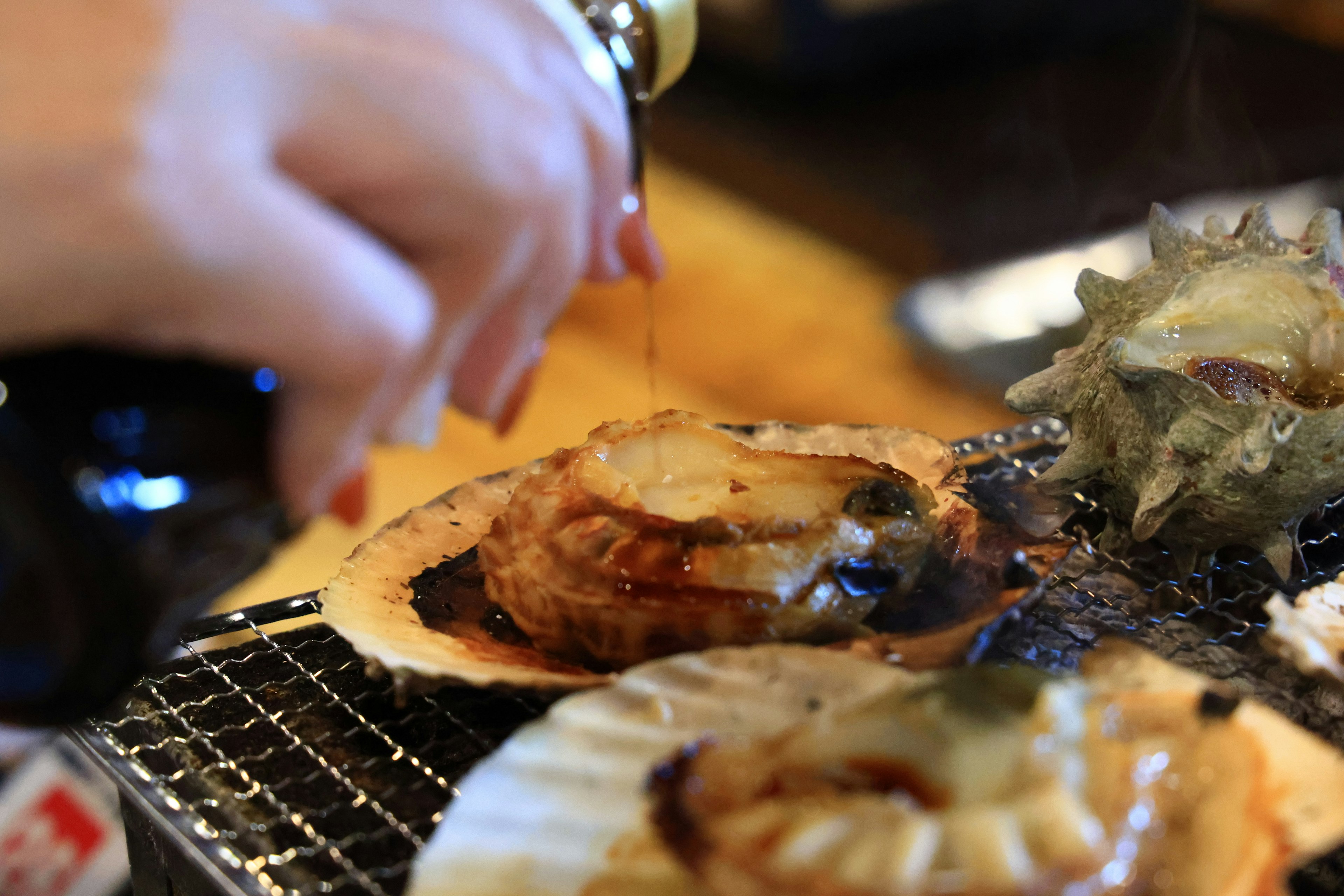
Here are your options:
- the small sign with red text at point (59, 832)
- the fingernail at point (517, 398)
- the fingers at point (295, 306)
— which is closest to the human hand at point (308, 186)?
the fingers at point (295, 306)

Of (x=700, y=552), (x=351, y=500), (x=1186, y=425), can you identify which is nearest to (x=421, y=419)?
(x=351, y=500)

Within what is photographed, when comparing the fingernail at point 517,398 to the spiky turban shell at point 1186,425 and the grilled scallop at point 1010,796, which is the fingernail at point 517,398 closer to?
the grilled scallop at point 1010,796

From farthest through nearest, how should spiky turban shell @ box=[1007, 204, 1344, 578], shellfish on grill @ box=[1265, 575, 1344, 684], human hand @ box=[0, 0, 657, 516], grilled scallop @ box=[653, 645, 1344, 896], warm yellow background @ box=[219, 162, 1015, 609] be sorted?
warm yellow background @ box=[219, 162, 1015, 609] < spiky turban shell @ box=[1007, 204, 1344, 578] < shellfish on grill @ box=[1265, 575, 1344, 684] < grilled scallop @ box=[653, 645, 1344, 896] < human hand @ box=[0, 0, 657, 516]

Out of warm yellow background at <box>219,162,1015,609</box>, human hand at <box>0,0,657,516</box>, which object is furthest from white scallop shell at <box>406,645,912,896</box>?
warm yellow background at <box>219,162,1015,609</box>

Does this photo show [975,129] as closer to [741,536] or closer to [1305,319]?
[1305,319]

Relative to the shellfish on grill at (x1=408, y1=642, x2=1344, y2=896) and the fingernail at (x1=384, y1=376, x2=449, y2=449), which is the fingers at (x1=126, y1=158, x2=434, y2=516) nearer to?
the fingernail at (x1=384, y1=376, x2=449, y2=449)

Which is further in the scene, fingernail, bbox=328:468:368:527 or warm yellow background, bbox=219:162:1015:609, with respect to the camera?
warm yellow background, bbox=219:162:1015:609
